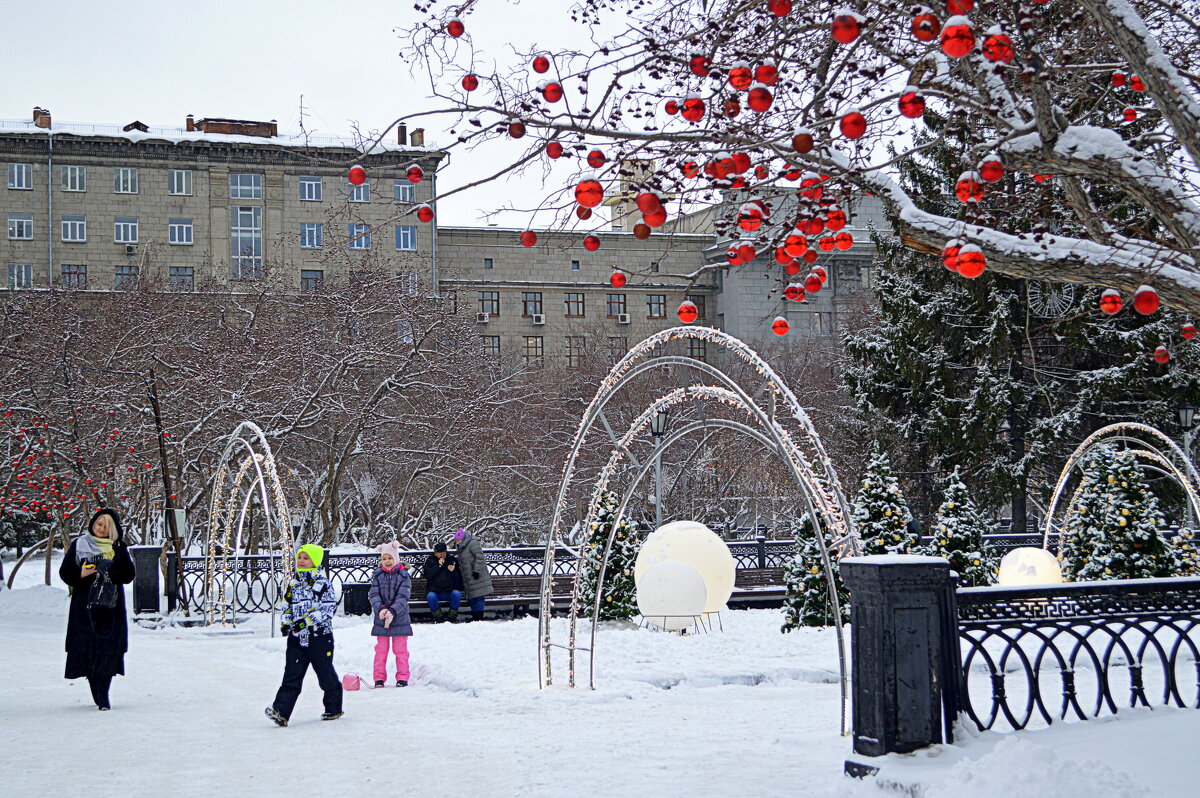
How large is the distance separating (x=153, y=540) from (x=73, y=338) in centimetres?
928

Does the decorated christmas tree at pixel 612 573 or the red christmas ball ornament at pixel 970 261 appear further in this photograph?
the decorated christmas tree at pixel 612 573

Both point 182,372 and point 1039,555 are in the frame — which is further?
point 182,372

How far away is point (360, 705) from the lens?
12.5 meters

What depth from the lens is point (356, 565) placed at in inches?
950

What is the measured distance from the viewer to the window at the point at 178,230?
67.2 m

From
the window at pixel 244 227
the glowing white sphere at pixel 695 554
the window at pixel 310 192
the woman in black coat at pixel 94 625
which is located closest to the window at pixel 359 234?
the woman in black coat at pixel 94 625

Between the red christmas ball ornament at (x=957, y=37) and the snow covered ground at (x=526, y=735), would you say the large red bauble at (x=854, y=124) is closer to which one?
the red christmas ball ornament at (x=957, y=37)

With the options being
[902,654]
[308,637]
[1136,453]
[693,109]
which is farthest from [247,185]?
[693,109]

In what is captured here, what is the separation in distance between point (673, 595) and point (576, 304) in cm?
5570

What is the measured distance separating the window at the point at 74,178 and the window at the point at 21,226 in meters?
2.53

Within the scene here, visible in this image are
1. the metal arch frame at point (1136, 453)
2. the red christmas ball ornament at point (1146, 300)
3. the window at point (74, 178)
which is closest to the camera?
the red christmas ball ornament at point (1146, 300)

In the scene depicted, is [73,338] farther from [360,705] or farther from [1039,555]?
[1039,555]

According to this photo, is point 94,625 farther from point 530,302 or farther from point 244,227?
point 530,302

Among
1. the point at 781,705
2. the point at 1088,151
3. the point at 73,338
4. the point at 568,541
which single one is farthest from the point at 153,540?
the point at 1088,151
